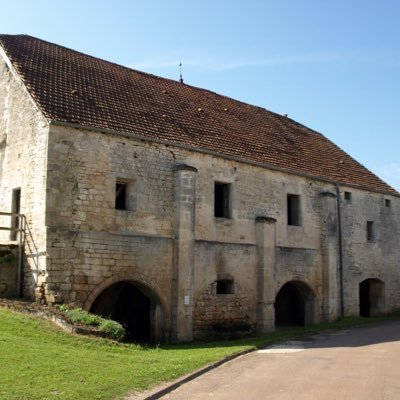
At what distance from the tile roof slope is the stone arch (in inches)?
214

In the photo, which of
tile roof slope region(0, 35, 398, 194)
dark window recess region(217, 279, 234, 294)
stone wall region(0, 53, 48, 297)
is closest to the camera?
stone wall region(0, 53, 48, 297)

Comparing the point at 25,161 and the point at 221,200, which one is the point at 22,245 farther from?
the point at 221,200

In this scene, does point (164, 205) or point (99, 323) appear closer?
point (99, 323)

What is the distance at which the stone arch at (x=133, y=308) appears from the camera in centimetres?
1694

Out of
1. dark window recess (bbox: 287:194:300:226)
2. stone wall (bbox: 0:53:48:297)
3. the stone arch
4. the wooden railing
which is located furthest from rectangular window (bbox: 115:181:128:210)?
dark window recess (bbox: 287:194:300:226)

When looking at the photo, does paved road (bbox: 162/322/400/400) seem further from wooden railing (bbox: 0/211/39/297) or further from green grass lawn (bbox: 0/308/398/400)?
wooden railing (bbox: 0/211/39/297)

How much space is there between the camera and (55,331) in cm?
1265

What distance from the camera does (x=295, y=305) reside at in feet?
79.2

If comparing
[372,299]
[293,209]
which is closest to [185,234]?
[293,209]

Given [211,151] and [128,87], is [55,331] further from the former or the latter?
[128,87]

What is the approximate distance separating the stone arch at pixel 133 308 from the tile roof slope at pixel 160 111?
5.45m

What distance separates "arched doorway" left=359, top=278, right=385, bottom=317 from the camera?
25516 millimetres

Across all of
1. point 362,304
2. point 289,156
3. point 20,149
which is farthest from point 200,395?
point 362,304

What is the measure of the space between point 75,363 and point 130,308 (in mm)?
9416
